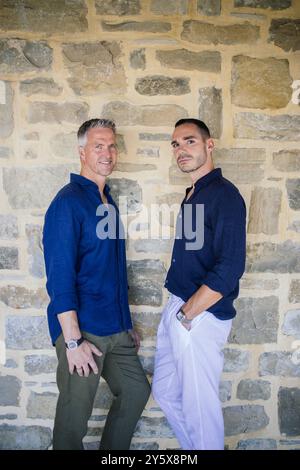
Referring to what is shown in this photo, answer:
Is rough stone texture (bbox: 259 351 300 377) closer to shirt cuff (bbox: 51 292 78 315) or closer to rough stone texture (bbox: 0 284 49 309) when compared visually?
shirt cuff (bbox: 51 292 78 315)

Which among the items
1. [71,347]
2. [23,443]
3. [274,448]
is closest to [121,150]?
[71,347]

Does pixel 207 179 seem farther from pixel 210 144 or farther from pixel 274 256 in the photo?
pixel 274 256

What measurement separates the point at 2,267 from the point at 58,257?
2.46 feet

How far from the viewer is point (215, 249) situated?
201 cm

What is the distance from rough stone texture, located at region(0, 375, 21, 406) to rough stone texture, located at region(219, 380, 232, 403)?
1.33m

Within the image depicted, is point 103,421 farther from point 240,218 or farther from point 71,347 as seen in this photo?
point 240,218

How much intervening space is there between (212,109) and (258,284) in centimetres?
114

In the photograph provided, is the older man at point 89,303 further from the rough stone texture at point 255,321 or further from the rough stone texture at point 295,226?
the rough stone texture at point 295,226

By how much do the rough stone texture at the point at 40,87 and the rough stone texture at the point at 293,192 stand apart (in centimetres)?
153

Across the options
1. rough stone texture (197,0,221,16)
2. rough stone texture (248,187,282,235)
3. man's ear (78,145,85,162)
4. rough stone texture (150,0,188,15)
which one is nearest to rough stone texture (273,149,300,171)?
rough stone texture (248,187,282,235)

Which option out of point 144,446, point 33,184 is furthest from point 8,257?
point 144,446

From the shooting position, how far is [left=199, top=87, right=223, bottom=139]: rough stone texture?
2.42 metres

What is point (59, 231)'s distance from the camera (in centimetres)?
197

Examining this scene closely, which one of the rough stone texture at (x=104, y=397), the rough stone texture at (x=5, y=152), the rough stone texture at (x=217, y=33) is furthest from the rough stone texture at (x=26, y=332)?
the rough stone texture at (x=217, y=33)
